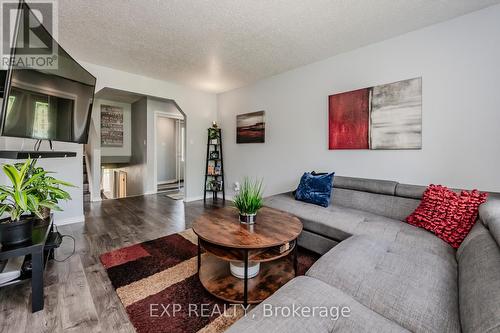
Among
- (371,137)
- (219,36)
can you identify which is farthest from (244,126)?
(371,137)

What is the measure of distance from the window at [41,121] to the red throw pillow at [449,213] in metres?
3.35

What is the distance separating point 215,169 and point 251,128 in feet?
4.22

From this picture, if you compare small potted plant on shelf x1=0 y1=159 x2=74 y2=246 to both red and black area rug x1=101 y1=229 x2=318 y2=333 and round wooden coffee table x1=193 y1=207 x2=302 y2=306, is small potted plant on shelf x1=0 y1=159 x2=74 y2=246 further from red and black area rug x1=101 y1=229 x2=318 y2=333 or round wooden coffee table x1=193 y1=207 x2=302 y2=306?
round wooden coffee table x1=193 y1=207 x2=302 y2=306

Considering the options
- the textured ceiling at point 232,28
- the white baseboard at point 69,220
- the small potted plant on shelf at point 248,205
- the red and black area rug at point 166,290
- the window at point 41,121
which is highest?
the textured ceiling at point 232,28

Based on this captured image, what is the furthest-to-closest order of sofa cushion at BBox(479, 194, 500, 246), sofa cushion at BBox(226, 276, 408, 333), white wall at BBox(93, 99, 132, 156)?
white wall at BBox(93, 99, 132, 156) → sofa cushion at BBox(479, 194, 500, 246) → sofa cushion at BBox(226, 276, 408, 333)

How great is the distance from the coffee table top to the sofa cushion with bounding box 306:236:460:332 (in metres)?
0.35

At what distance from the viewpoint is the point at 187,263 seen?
2.00 metres

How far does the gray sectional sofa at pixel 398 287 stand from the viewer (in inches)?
31.7

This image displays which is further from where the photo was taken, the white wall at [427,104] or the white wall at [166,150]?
the white wall at [166,150]

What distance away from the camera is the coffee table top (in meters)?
1.44

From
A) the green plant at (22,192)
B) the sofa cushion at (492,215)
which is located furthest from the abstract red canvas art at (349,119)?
the green plant at (22,192)

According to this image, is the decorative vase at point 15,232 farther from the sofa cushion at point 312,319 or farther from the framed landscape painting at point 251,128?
the framed landscape painting at point 251,128

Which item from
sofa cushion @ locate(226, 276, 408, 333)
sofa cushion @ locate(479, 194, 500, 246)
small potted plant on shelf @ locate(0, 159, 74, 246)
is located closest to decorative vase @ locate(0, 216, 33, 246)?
small potted plant on shelf @ locate(0, 159, 74, 246)

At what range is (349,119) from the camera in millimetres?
2797
